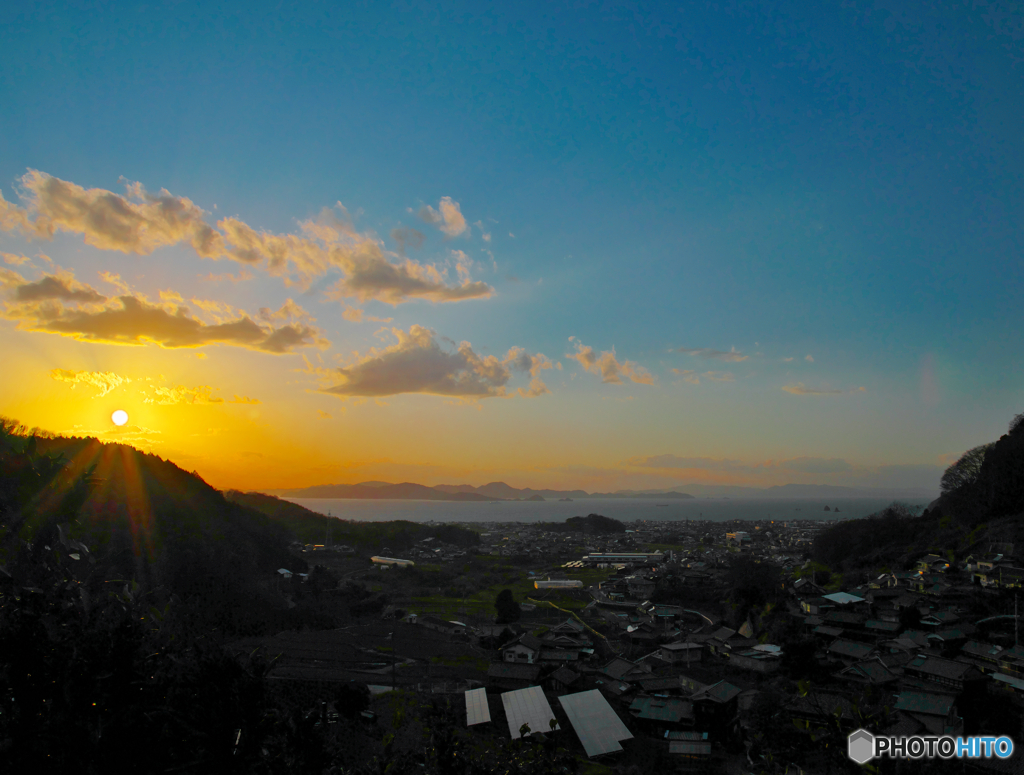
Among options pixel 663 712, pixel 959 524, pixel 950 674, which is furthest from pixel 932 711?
pixel 959 524

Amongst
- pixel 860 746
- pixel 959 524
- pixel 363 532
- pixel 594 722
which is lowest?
pixel 363 532

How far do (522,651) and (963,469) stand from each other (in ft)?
106

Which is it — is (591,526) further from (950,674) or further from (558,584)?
(950,674)

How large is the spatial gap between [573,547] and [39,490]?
146ft

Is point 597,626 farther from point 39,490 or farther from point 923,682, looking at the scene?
point 39,490

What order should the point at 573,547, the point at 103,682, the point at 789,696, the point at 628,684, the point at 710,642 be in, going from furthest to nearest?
the point at 573,547, the point at 710,642, the point at 628,684, the point at 789,696, the point at 103,682

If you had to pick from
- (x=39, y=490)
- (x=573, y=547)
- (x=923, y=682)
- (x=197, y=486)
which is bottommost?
(x=573, y=547)

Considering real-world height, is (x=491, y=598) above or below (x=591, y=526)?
above

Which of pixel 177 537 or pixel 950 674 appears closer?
pixel 950 674

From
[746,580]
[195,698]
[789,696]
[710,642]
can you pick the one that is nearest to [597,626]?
[710,642]

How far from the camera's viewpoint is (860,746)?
405 centimetres

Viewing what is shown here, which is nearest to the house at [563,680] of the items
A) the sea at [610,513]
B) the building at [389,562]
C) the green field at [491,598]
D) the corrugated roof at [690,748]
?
the corrugated roof at [690,748]

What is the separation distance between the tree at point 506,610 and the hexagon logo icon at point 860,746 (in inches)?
Result: 711

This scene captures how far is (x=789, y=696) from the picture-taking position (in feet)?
38.9
